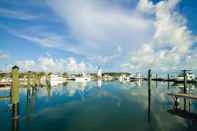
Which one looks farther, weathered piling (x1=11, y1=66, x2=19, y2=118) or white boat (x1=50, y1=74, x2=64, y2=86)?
white boat (x1=50, y1=74, x2=64, y2=86)

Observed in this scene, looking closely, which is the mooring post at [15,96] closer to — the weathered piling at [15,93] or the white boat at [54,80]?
the weathered piling at [15,93]

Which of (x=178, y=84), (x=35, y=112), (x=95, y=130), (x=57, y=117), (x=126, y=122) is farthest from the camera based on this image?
(x=178, y=84)

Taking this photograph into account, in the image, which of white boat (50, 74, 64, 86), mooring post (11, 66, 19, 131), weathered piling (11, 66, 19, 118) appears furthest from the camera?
white boat (50, 74, 64, 86)

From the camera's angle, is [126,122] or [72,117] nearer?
[126,122]

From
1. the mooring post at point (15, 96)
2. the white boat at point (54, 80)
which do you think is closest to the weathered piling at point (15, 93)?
the mooring post at point (15, 96)

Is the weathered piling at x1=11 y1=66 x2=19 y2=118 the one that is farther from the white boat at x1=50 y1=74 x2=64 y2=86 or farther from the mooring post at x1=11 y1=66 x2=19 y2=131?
the white boat at x1=50 y1=74 x2=64 y2=86

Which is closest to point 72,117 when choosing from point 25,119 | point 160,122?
point 25,119

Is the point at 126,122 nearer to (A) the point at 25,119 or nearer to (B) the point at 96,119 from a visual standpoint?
(B) the point at 96,119

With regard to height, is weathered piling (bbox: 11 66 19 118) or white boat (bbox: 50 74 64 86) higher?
weathered piling (bbox: 11 66 19 118)

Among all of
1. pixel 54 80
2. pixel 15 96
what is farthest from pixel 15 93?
pixel 54 80

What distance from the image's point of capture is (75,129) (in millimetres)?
21359

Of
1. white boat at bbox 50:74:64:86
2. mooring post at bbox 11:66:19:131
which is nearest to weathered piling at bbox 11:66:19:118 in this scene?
mooring post at bbox 11:66:19:131

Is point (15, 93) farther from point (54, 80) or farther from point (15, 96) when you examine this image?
point (54, 80)

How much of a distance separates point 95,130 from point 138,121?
6.88 m
